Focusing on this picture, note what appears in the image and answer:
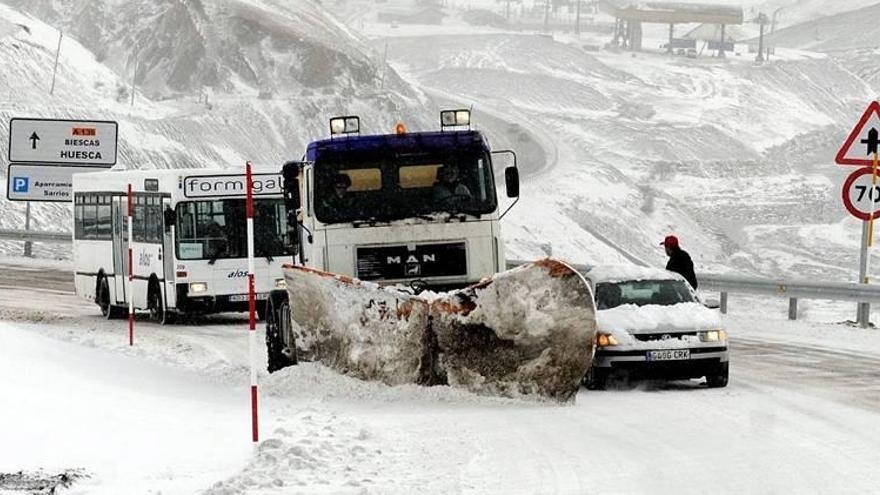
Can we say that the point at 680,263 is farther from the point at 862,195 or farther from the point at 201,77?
the point at 201,77

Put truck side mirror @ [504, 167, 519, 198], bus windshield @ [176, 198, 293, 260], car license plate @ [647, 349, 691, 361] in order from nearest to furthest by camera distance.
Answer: car license plate @ [647, 349, 691, 361]
truck side mirror @ [504, 167, 519, 198]
bus windshield @ [176, 198, 293, 260]

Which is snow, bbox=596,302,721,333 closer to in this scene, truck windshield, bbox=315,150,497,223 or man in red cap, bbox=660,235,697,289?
truck windshield, bbox=315,150,497,223

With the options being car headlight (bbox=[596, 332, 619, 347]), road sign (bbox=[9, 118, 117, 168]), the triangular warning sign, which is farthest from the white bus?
road sign (bbox=[9, 118, 117, 168])

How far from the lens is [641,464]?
1148 cm

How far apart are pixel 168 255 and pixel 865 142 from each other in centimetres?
1134

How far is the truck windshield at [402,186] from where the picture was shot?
690 inches

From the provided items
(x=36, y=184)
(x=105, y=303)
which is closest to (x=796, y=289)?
(x=105, y=303)

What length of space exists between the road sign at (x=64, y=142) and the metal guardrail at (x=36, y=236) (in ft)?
7.50

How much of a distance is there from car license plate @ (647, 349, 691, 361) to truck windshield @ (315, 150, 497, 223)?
8.02 ft

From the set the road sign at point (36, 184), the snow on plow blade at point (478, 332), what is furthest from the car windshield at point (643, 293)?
the road sign at point (36, 184)

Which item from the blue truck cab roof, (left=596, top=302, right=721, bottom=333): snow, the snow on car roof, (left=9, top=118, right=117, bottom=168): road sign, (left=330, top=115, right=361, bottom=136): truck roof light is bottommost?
(left=596, top=302, right=721, bottom=333): snow

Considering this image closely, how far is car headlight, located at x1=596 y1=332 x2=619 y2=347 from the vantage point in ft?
55.4

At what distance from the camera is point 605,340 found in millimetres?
16906

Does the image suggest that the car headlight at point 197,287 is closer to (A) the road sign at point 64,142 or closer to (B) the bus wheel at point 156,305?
(B) the bus wheel at point 156,305
